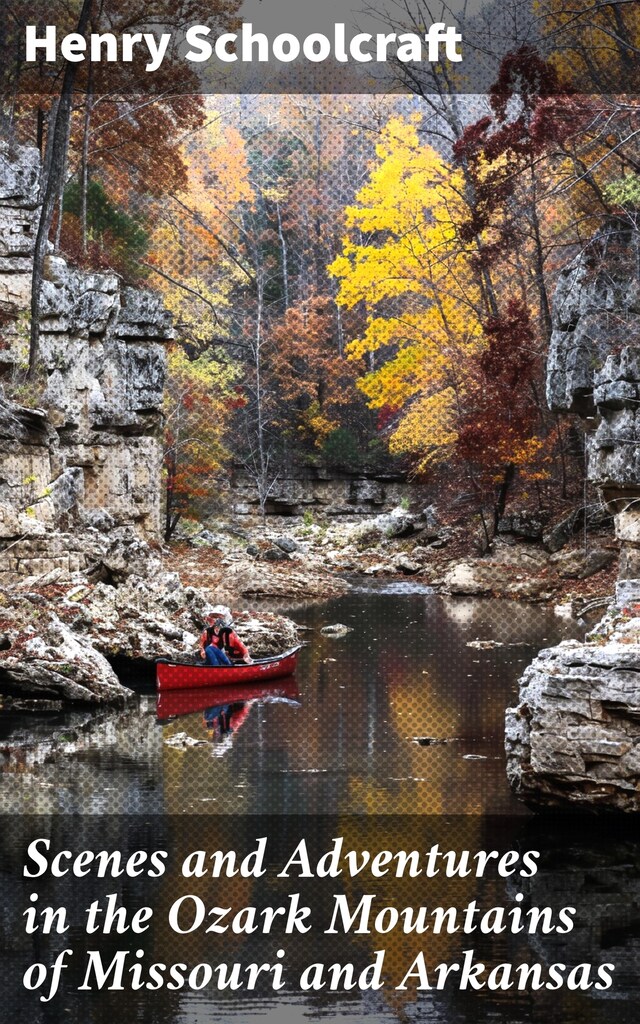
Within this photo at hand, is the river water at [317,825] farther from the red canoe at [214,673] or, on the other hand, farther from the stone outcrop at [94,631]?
the stone outcrop at [94,631]

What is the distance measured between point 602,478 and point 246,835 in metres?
10.6

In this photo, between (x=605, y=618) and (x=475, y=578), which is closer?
(x=605, y=618)

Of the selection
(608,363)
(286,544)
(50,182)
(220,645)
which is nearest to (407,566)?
(286,544)

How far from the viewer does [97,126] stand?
90.0ft

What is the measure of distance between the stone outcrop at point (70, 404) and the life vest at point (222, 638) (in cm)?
302

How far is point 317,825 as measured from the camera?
32.3ft

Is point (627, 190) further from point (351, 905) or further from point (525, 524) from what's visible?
point (351, 905)

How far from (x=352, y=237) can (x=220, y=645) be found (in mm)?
28000

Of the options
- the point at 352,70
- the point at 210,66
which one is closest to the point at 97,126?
the point at 210,66

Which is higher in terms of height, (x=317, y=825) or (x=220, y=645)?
(x=220, y=645)

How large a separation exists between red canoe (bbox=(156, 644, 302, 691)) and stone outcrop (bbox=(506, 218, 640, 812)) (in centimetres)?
502

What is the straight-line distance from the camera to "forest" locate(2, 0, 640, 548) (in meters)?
20.9

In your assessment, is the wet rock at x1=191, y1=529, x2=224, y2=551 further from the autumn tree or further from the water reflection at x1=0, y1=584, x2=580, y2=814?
the water reflection at x1=0, y1=584, x2=580, y2=814

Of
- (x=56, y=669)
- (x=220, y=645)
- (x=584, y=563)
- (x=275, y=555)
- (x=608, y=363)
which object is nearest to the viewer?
(x=56, y=669)
